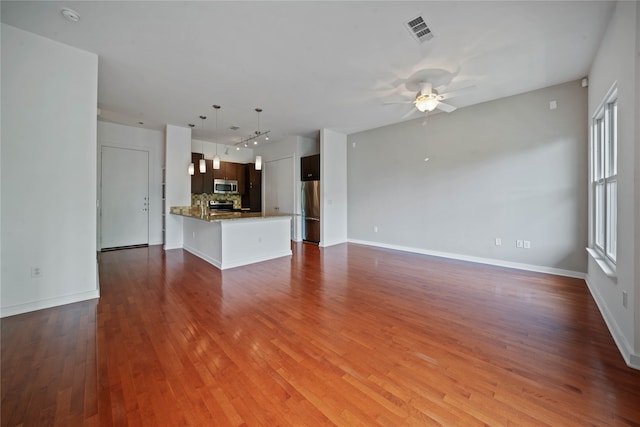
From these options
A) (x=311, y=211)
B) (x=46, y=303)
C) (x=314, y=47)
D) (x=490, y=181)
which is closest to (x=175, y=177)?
(x=311, y=211)

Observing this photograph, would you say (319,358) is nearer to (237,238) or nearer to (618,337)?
(618,337)

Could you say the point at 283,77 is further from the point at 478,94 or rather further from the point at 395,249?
the point at 395,249

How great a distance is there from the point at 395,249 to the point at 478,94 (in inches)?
131

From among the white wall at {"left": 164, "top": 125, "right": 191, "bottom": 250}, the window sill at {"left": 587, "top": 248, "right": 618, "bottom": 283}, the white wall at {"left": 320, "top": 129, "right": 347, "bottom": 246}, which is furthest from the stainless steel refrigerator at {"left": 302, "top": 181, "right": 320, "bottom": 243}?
the window sill at {"left": 587, "top": 248, "right": 618, "bottom": 283}

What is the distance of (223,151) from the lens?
763cm

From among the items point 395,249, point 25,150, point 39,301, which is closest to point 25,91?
point 25,150

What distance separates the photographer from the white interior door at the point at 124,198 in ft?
18.2

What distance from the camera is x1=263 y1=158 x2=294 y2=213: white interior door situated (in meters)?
6.86

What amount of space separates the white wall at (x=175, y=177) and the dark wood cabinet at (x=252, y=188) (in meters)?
2.15

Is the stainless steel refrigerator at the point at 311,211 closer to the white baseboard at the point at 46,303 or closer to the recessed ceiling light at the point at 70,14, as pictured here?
the white baseboard at the point at 46,303

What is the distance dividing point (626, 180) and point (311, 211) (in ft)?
17.1

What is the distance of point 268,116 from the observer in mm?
4988

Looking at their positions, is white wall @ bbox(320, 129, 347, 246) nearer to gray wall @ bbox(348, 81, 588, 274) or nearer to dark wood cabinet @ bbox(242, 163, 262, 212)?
gray wall @ bbox(348, 81, 588, 274)

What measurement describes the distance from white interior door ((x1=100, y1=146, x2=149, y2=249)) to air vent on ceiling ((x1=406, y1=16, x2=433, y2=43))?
247 inches
